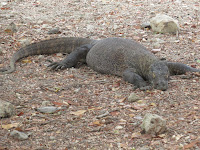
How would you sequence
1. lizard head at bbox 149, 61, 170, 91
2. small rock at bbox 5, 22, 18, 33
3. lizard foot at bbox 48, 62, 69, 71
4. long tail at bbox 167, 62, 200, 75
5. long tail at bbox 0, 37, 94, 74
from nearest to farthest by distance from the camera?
lizard head at bbox 149, 61, 170, 91 → long tail at bbox 167, 62, 200, 75 → lizard foot at bbox 48, 62, 69, 71 → long tail at bbox 0, 37, 94, 74 → small rock at bbox 5, 22, 18, 33

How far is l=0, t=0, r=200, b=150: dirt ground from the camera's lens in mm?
3188

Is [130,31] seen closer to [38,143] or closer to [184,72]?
[184,72]

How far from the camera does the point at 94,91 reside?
186 inches

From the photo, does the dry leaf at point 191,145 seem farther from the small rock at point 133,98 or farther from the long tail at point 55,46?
the long tail at point 55,46

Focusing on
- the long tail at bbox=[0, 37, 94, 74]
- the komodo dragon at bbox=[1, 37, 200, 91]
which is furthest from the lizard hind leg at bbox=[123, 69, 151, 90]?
the long tail at bbox=[0, 37, 94, 74]

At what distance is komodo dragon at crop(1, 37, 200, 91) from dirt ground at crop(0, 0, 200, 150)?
15 centimetres

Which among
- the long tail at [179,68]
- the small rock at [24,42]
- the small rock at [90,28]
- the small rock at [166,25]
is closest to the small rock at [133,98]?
the long tail at [179,68]

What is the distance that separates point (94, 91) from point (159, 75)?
3.15 ft

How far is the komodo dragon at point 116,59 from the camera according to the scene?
4895mm

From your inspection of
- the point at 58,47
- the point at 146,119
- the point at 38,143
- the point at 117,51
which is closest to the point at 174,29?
the point at 117,51

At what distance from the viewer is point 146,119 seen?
3256 millimetres

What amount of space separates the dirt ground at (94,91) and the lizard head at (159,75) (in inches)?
4.7

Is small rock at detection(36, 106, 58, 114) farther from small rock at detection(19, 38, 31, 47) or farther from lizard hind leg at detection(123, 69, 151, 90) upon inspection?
small rock at detection(19, 38, 31, 47)

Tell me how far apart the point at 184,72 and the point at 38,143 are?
291cm
